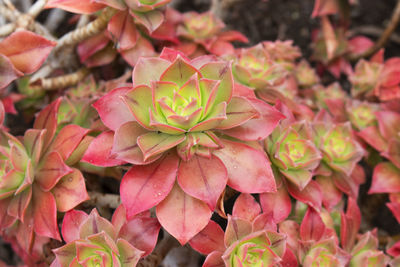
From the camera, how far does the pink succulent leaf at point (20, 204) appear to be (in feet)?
3.04

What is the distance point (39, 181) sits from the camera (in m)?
0.97

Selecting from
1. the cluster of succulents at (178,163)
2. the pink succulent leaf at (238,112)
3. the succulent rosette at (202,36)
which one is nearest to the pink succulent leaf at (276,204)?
the cluster of succulents at (178,163)

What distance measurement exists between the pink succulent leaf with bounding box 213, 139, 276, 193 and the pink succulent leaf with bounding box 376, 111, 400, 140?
22.9 inches

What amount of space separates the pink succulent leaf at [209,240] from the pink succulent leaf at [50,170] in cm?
32

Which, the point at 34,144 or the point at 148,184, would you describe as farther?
the point at 34,144

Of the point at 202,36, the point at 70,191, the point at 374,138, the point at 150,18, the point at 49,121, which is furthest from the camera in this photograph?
the point at 202,36

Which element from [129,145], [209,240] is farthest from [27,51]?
[209,240]

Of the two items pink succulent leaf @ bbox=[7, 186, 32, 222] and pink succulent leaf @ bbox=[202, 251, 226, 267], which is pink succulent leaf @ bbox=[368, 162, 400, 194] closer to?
pink succulent leaf @ bbox=[202, 251, 226, 267]

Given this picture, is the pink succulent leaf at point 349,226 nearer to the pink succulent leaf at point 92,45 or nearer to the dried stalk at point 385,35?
the pink succulent leaf at point 92,45

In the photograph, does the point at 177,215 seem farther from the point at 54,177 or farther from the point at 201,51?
the point at 201,51

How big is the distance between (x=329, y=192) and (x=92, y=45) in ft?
2.78

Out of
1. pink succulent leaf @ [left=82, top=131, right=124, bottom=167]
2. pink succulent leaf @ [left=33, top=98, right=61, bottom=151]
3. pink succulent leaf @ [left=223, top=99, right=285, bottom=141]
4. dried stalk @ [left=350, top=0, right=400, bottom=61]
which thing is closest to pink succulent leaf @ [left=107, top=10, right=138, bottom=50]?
pink succulent leaf @ [left=33, top=98, right=61, bottom=151]

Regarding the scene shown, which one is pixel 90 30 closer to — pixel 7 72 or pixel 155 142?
pixel 7 72

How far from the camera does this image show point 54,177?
929 mm
